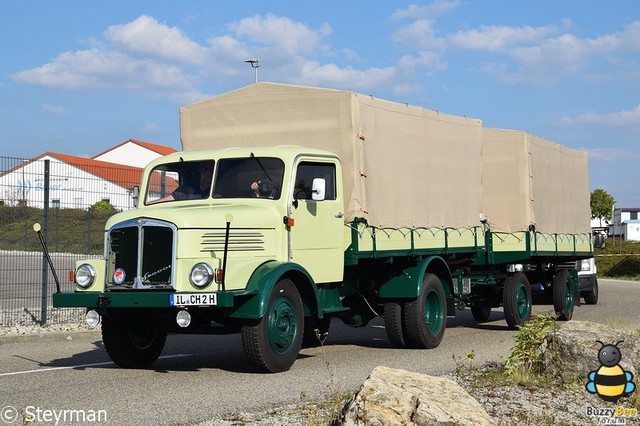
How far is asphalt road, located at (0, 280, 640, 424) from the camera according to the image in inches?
319

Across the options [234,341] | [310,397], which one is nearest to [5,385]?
[310,397]

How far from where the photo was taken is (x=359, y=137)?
12.4 metres

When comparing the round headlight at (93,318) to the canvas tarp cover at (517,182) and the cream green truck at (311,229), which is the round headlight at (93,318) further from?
the canvas tarp cover at (517,182)

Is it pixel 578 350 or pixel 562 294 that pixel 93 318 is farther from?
pixel 562 294

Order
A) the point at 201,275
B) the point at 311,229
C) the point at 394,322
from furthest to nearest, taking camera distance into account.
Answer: the point at 394,322
the point at 311,229
the point at 201,275

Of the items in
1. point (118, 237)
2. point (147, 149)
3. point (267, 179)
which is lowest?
point (118, 237)

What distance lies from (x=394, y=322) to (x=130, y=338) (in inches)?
149

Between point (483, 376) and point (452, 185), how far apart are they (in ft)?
19.1

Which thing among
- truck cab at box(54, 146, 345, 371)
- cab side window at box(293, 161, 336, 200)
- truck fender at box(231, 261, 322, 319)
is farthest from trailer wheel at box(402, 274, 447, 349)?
truck fender at box(231, 261, 322, 319)

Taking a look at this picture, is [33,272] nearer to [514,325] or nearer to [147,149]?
[514,325]

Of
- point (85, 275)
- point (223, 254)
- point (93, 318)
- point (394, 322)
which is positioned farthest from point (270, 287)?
point (394, 322)

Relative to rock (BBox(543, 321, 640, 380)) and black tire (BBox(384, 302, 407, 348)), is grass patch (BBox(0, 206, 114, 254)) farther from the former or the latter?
rock (BBox(543, 321, 640, 380))

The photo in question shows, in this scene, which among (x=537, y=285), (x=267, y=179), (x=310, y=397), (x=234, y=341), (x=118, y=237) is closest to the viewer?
(x=310, y=397)

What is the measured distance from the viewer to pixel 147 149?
95875mm
